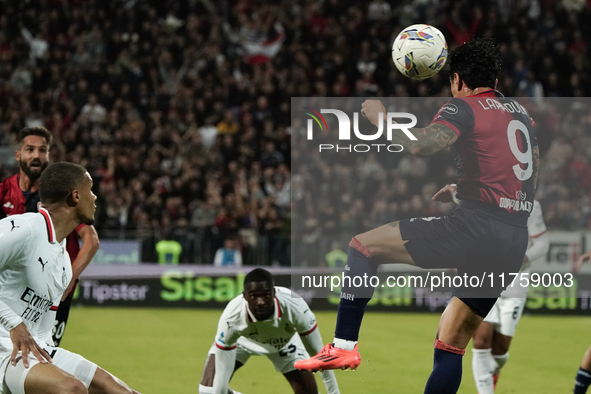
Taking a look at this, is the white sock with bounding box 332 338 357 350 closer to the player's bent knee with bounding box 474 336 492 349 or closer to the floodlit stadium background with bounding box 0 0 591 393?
the player's bent knee with bounding box 474 336 492 349

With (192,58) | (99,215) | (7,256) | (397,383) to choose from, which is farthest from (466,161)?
(192,58)

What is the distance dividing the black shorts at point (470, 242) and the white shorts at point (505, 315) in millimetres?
2851

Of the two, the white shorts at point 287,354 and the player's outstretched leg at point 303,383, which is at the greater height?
the white shorts at point 287,354

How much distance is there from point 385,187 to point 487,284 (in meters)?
9.31

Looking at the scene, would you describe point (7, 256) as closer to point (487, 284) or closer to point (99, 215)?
point (487, 284)

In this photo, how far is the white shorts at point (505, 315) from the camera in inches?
285

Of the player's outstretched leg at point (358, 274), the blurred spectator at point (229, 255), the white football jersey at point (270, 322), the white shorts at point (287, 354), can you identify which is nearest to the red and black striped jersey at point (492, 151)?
the player's outstretched leg at point (358, 274)

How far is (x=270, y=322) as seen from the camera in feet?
20.6

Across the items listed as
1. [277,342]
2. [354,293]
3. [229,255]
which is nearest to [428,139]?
[354,293]

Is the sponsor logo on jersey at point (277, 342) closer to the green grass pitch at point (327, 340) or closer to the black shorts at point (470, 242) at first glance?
the green grass pitch at point (327, 340)

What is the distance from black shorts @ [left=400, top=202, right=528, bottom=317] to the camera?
14.5 ft

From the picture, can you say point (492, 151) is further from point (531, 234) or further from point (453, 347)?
point (531, 234)

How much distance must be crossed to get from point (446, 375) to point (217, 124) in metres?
12.7

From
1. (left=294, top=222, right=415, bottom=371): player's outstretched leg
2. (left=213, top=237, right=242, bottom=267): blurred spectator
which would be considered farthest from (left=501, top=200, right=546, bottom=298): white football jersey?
(left=213, top=237, right=242, bottom=267): blurred spectator
